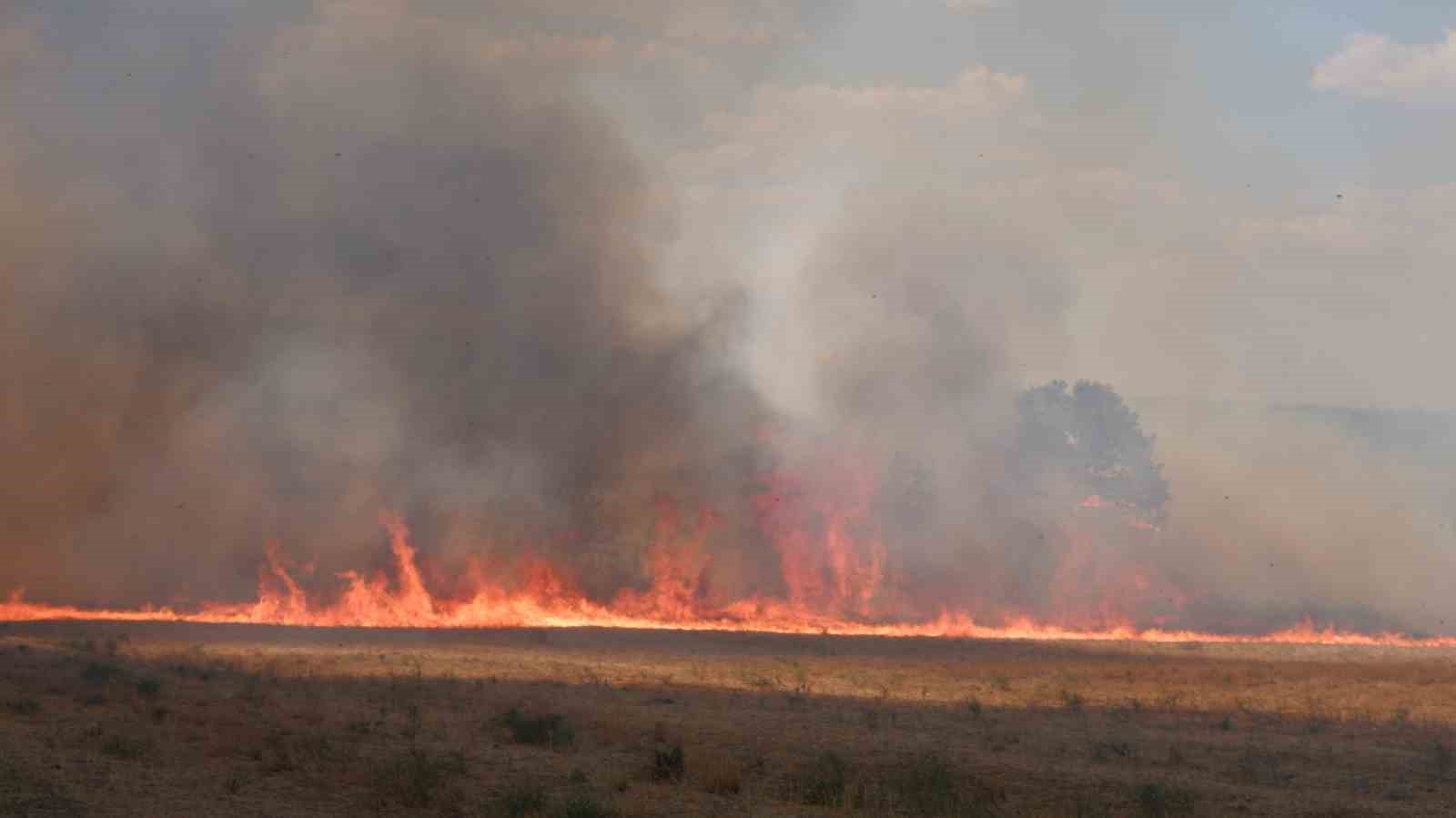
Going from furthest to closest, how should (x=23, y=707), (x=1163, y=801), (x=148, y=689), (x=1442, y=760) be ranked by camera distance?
(x=148, y=689)
(x=23, y=707)
(x=1442, y=760)
(x=1163, y=801)

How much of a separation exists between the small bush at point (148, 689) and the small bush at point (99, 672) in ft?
4.08

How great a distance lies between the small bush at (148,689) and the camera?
29.2 meters

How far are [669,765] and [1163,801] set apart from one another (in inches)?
301

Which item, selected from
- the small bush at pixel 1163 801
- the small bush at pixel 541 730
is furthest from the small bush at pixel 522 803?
the small bush at pixel 1163 801

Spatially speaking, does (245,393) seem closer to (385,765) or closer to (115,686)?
(115,686)

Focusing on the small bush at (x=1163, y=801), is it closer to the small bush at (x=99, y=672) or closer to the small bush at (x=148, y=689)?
the small bush at (x=148, y=689)

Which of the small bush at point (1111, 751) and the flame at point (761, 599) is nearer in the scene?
the small bush at point (1111, 751)

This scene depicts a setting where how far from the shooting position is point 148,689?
29.6 m

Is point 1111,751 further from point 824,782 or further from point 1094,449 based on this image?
point 1094,449

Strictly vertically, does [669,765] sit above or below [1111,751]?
below

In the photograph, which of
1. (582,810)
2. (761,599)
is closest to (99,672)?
(582,810)

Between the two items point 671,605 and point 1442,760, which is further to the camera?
point 671,605

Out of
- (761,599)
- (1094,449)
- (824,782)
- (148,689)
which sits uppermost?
(1094,449)

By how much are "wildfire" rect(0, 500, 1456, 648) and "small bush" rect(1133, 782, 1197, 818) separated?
108 feet
